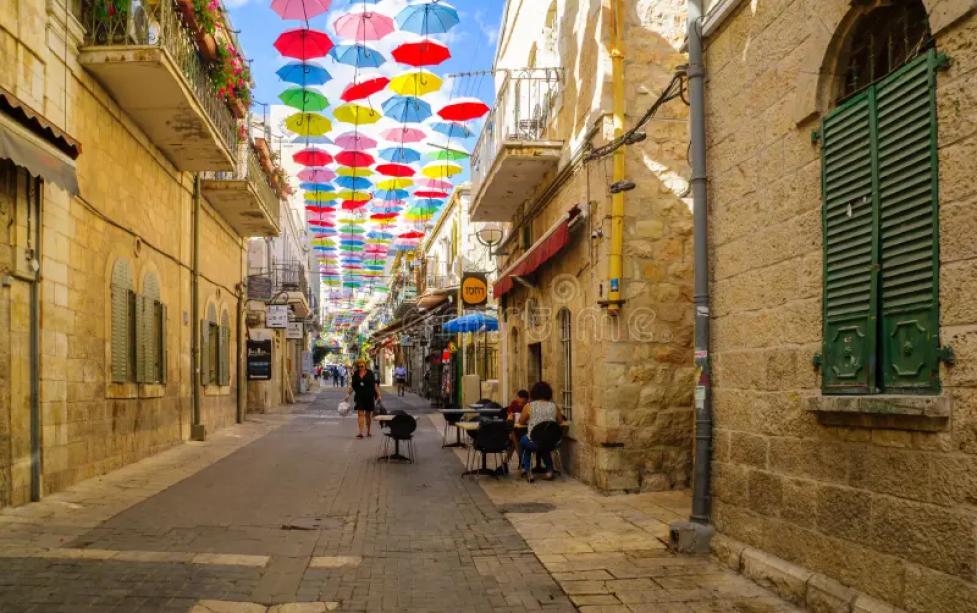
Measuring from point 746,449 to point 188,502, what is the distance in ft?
19.4

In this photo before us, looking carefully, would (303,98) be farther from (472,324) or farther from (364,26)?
(472,324)

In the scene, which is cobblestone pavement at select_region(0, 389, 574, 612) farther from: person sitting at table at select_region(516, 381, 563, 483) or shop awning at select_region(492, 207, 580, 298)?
shop awning at select_region(492, 207, 580, 298)

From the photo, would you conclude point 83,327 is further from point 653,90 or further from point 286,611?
point 653,90

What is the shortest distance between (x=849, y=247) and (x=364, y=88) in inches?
472

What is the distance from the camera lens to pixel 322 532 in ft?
25.5

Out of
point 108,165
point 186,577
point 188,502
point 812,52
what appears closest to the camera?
point 812,52

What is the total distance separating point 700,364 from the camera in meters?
6.96

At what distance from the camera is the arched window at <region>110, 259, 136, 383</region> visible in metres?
11.5

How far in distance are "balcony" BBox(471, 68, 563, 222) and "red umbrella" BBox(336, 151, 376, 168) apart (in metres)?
4.22

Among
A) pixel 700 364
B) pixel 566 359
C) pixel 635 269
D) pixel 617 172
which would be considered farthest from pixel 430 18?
pixel 700 364

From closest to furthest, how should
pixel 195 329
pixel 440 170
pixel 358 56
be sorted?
pixel 358 56 → pixel 195 329 → pixel 440 170

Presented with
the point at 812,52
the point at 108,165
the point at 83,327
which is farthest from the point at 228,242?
the point at 812,52

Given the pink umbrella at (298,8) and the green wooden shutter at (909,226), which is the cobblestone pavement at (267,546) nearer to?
the green wooden shutter at (909,226)

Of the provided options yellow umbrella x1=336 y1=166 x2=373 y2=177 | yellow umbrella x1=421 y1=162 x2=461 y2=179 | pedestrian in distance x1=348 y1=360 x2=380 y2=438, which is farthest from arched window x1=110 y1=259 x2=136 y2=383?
yellow umbrella x1=421 y1=162 x2=461 y2=179
